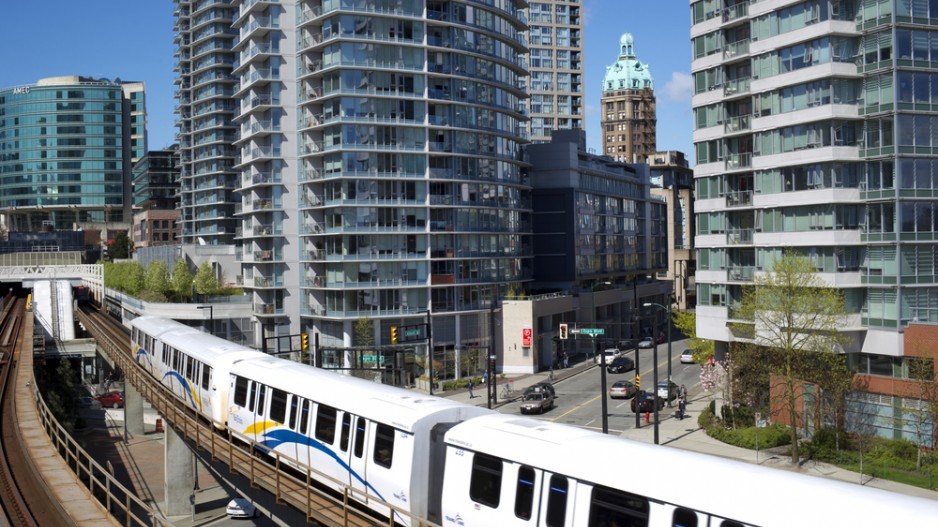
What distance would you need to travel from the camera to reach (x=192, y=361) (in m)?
37.0

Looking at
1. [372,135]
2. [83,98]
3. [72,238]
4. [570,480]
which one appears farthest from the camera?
[83,98]

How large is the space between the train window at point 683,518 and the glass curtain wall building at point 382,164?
2275 inches

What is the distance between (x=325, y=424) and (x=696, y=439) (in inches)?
1166

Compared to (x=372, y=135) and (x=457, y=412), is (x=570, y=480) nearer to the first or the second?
(x=457, y=412)

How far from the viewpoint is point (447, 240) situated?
247 feet

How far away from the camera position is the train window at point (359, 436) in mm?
22609

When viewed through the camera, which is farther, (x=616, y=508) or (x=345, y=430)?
(x=345, y=430)

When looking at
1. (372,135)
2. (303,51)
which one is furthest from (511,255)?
(303,51)

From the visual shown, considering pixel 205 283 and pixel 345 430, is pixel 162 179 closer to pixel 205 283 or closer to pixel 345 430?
pixel 205 283

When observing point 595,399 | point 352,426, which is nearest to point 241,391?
point 352,426

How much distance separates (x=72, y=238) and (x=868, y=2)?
7295 inches

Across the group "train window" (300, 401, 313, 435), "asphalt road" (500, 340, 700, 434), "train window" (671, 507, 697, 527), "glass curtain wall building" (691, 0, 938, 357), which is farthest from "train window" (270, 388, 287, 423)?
"glass curtain wall building" (691, 0, 938, 357)

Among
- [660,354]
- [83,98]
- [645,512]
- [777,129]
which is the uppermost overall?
[83,98]

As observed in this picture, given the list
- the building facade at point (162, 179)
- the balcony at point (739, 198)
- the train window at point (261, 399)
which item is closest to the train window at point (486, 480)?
the train window at point (261, 399)
